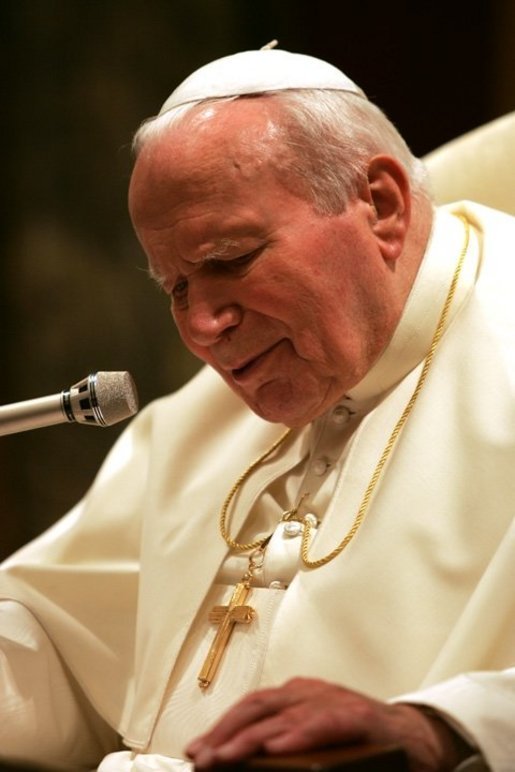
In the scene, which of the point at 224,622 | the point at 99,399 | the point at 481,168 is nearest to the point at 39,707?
the point at 224,622

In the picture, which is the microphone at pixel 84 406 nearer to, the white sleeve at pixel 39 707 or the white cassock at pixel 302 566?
the white cassock at pixel 302 566

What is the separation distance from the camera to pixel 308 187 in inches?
99.4

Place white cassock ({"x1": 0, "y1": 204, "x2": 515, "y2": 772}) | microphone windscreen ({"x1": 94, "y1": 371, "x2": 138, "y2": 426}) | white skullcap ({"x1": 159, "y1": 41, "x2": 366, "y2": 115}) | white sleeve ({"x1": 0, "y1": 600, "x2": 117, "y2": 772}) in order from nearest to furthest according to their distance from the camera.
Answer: microphone windscreen ({"x1": 94, "y1": 371, "x2": 138, "y2": 426})
white cassock ({"x1": 0, "y1": 204, "x2": 515, "y2": 772})
white skullcap ({"x1": 159, "y1": 41, "x2": 366, "y2": 115})
white sleeve ({"x1": 0, "y1": 600, "x2": 117, "y2": 772})

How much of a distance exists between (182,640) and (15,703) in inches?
16.1

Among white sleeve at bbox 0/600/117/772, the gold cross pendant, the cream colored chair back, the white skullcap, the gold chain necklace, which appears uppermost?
the white skullcap

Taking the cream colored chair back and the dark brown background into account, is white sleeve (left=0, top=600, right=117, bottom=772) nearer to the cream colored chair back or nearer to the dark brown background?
the cream colored chair back

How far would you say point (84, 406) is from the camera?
208 centimetres

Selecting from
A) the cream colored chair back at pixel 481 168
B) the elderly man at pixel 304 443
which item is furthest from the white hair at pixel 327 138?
the cream colored chair back at pixel 481 168

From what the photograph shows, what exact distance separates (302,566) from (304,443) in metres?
0.39

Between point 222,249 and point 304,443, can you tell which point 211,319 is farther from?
point 304,443

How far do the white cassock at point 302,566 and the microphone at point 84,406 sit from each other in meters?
0.60

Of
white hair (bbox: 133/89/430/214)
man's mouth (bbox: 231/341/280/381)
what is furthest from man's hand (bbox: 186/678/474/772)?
white hair (bbox: 133/89/430/214)

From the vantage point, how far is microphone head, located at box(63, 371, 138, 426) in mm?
2072

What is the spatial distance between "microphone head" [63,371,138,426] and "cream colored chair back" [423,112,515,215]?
4.73 ft
